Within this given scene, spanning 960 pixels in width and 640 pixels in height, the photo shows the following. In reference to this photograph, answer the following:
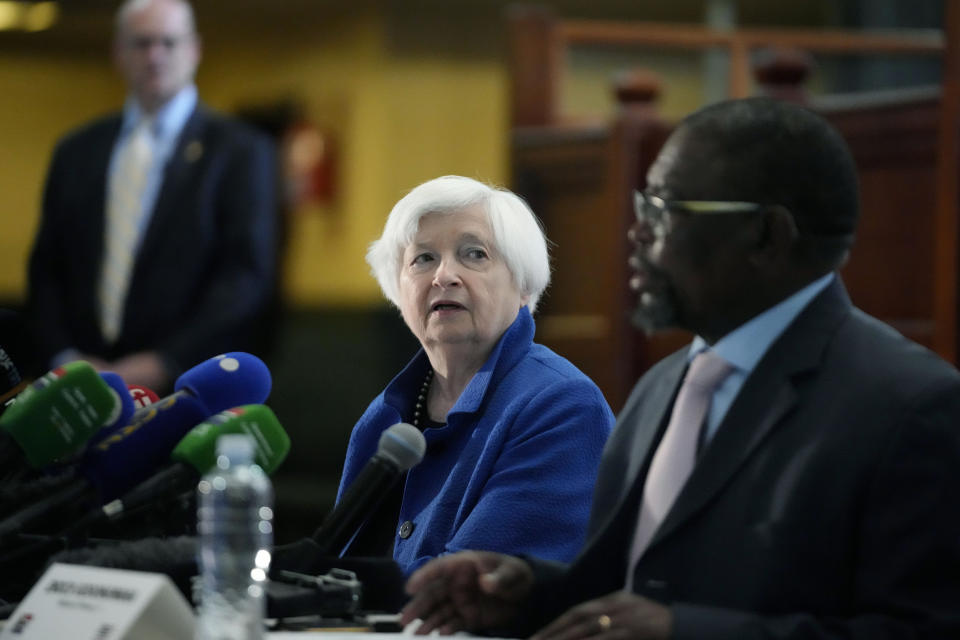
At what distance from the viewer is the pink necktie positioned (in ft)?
5.29

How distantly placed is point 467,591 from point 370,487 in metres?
0.22

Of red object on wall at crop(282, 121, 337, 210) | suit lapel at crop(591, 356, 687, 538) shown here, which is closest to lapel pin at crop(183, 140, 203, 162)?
suit lapel at crop(591, 356, 687, 538)

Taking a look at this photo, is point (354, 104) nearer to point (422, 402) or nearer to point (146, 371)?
point (146, 371)

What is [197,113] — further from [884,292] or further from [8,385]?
[8,385]

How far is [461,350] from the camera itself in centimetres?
Answer: 247

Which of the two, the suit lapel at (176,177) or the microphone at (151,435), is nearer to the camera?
the microphone at (151,435)

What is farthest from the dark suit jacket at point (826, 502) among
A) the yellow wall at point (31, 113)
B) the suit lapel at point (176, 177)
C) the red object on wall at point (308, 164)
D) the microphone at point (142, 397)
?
the yellow wall at point (31, 113)

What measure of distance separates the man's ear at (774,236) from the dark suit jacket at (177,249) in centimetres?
269

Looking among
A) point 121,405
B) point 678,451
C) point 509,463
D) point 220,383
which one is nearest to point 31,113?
point 509,463

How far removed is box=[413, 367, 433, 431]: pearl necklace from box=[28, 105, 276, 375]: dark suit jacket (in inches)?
63.5

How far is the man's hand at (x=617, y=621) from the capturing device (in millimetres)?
1430

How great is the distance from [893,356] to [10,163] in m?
12.1

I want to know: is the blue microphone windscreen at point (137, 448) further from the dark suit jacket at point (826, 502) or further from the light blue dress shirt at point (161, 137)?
the light blue dress shirt at point (161, 137)

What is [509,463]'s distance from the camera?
2.22m
